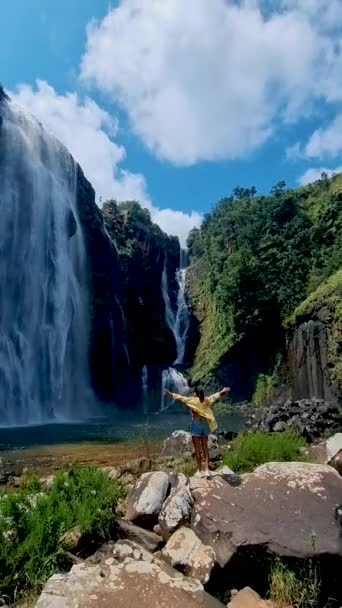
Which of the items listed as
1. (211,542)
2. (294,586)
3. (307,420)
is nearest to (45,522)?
(211,542)

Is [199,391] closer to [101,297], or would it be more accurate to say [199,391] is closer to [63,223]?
[63,223]

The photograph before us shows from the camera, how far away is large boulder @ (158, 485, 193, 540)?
555 cm

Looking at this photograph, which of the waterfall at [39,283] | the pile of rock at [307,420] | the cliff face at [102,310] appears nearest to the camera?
the pile of rock at [307,420]

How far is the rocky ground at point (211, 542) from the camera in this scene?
4250mm

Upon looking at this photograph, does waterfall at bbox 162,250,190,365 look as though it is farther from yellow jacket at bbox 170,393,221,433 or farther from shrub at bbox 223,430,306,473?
yellow jacket at bbox 170,393,221,433

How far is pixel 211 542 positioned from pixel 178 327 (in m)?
49.3

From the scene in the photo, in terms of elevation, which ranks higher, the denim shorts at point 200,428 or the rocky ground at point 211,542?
the denim shorts at point 200,428

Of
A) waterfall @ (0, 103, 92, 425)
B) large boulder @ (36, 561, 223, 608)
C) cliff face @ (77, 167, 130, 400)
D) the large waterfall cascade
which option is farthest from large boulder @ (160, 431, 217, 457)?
the large waterfall cascade

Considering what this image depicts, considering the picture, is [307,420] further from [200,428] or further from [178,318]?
[178,318]

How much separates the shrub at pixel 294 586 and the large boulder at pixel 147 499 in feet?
4.95

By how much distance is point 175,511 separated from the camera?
223 inches

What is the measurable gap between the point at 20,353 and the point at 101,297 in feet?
39.8

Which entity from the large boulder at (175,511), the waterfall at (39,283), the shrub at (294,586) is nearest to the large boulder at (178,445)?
the large boulder at (175,511)

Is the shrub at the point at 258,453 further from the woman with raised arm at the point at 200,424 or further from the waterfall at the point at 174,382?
the waterfall at the point at 174,382
